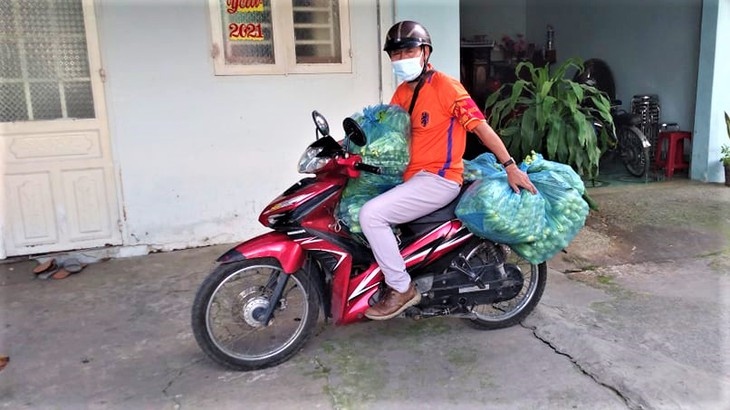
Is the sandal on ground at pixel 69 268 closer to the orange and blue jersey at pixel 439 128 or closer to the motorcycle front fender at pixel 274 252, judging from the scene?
the motorcycle front fender at pixel 274 252

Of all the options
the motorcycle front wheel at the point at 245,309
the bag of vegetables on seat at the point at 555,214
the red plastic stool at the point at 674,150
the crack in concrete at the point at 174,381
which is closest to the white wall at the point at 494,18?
the red plastic stool at the point at 674,150

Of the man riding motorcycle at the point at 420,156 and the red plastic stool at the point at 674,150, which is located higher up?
the man riding motorcycle at the point at 420,156

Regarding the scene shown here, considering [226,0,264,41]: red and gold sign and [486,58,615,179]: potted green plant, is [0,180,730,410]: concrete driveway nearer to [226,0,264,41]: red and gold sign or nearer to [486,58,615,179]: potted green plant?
[486,58,615,179]: potted green plant

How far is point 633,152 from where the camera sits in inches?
286

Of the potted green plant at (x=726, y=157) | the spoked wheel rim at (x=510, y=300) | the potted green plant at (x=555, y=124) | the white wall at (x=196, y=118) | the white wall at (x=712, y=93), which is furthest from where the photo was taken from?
the potted green plant at (x=726, y=157)

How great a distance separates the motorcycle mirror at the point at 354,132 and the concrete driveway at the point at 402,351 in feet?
3.69

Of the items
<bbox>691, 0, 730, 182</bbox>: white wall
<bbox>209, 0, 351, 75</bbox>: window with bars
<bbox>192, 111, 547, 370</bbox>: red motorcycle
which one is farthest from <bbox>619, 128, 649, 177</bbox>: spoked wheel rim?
<bbox>192, 111, 547, 370</bbox>: red motorcycle

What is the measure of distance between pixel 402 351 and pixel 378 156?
3.46ft

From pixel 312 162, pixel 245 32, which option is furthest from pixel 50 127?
pixel 312 162

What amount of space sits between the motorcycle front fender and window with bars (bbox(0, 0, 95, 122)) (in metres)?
2.44

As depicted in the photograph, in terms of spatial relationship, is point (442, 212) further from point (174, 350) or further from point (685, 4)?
point (685, 4)

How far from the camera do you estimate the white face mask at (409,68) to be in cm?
284

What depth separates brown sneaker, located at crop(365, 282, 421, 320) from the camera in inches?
115

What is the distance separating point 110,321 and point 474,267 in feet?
7.20
